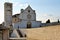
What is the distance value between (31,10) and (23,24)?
4596 millimetres

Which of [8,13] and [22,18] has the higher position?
[8,13]

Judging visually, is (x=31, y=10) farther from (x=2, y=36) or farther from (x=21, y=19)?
(x=2, y=36)

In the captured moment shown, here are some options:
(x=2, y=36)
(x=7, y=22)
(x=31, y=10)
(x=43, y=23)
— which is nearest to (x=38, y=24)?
(x=43, y=23)

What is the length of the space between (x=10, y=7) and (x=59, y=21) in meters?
11.6

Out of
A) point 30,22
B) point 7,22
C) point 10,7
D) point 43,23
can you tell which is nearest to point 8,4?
point 10,7

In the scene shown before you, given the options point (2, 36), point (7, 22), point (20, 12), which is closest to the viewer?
point (2, 36)

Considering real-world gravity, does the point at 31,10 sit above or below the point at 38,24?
above

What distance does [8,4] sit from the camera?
133 ft

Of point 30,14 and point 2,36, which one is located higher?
point 30,14

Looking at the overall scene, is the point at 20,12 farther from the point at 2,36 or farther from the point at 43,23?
the point at 2,36

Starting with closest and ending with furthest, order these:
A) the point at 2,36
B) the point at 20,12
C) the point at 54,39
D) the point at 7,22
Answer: the point at 2,36 → the point at 54,39 → the point at 7,22 → the point at 20,12

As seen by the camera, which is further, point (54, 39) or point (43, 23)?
point (43, 23)

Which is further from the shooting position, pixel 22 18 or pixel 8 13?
pixel 22 18

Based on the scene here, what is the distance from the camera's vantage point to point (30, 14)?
4366cm
